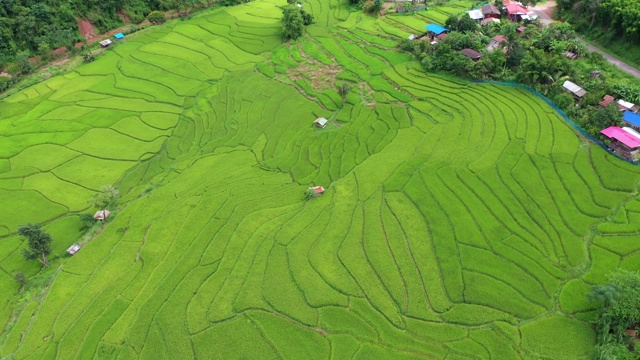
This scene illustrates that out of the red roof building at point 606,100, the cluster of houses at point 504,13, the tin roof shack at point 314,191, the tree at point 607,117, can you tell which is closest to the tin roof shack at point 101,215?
the tin roof shack at point 314,191

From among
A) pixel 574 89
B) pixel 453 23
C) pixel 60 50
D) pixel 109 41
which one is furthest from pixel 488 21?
pixel 60 50

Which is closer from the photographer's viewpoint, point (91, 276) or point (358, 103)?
point (91, 276)

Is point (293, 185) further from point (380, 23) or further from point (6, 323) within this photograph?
point (380, 23)

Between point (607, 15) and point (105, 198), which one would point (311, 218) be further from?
point (607, 15)

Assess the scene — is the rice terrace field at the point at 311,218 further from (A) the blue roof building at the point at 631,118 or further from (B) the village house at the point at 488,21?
(B) the village house at the point at 488,21

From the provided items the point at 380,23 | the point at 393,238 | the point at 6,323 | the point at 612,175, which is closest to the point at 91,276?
the point at 6,323

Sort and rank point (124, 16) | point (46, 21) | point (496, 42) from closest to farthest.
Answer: point (496, 42) < point (46, 21) < point (124, 16)
